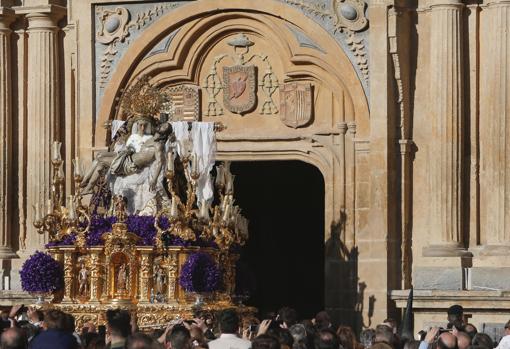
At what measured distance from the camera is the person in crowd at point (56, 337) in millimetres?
19188

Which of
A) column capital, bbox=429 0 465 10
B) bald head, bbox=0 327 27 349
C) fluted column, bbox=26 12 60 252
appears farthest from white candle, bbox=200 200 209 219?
bald head, bbox=0 327 27 349

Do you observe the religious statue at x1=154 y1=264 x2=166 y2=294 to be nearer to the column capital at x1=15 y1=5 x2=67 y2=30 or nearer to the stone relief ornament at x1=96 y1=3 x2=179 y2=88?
the stone relief ornament at x1=96 y1=3 x2=179 y2=88

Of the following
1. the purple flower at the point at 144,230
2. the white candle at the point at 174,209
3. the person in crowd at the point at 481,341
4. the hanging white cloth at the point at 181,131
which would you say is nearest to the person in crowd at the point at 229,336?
the person in crowd at the point at 481,341

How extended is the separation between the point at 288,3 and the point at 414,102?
284cm

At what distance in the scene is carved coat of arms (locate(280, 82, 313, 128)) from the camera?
33.5 meters

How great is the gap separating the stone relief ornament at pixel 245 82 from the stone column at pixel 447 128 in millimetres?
3101

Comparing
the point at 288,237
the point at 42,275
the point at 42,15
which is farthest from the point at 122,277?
the point at 288,237

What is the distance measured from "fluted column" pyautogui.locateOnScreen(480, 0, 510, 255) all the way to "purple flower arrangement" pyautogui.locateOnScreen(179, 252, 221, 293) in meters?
5.31

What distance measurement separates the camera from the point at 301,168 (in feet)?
129

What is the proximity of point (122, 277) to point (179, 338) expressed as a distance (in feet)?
34.7

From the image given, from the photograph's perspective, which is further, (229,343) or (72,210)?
(72,210)

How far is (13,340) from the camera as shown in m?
18.0

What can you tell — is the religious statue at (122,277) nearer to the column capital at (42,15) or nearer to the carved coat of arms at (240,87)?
the carved coat of arms at (240,87)

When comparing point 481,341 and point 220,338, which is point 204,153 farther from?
point 220,338
